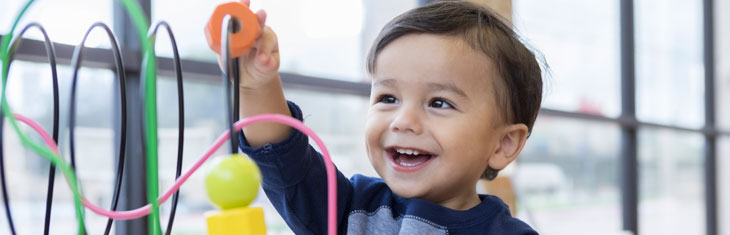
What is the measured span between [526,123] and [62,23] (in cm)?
79

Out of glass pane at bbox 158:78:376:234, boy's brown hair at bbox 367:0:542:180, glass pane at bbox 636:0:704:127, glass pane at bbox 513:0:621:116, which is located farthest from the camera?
glass pane at bbox 636:0:704:127

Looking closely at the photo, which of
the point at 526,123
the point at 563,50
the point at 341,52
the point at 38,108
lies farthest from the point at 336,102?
the point at 563,50

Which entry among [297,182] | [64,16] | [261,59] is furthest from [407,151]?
[64,16]

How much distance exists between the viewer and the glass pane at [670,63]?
10.8 ft

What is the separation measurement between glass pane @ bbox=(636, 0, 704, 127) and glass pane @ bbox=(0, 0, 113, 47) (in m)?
2.47

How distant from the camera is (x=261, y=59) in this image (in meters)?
0.59

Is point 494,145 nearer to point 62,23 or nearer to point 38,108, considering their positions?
point 62,23

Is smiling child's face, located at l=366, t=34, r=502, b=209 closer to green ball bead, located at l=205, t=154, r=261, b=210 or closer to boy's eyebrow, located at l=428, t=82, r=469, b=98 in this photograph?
boy's eyebrow, located at l=428, t=82, r=469, b=98

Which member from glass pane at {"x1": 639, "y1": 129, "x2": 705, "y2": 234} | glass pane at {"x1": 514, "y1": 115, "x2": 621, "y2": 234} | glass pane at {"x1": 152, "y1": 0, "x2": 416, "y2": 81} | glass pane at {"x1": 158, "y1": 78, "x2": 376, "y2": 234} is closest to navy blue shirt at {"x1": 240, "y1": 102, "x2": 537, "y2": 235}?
glass pane at {"x1": 158, "y1": 78, "x2": 376, "y2": 234}

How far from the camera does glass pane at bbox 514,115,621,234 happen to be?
9.35ft

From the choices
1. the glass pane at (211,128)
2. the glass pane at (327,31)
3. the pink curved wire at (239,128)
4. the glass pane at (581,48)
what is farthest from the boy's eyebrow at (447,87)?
the glass pane at (581,48)

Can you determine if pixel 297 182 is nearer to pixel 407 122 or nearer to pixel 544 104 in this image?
pixel 407 122

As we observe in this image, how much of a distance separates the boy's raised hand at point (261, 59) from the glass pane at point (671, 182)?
2.99m

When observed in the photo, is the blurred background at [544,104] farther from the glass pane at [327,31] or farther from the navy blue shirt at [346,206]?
the navy blue shirt at [346,206]
